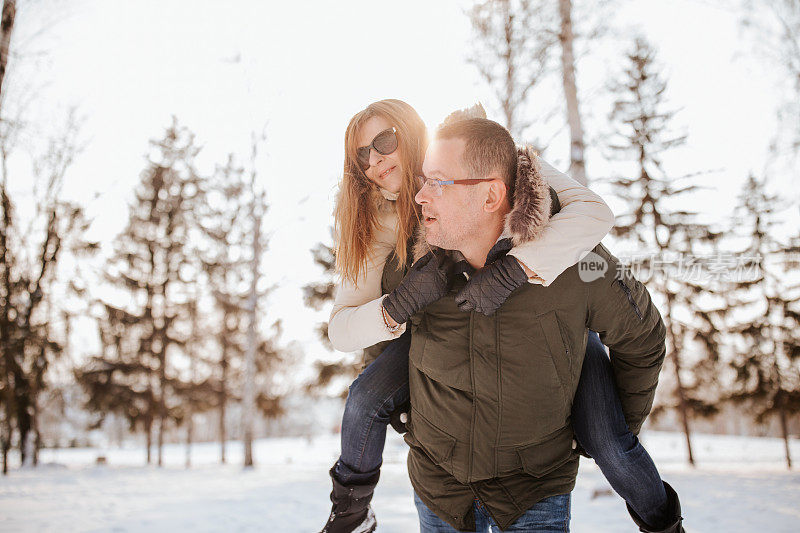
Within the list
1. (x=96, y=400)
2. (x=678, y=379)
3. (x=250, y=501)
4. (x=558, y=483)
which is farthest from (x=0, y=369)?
(x=678, y=379)

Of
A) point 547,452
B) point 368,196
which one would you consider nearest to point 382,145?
point 368,196

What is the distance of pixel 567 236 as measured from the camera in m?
1.50

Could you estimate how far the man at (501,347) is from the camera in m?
1.55

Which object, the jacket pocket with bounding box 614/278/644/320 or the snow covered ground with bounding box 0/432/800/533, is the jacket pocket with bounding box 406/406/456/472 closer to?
the jacket pocket with bounding box 614/278/644/320

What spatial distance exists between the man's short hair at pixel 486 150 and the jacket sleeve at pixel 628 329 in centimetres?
40

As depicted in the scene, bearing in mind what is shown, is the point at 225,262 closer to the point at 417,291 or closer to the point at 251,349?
the point at 251,349

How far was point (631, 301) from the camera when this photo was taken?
5.11ft

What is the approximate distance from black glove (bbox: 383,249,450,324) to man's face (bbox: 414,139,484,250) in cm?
11

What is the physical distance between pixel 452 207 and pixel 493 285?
0.32 metres

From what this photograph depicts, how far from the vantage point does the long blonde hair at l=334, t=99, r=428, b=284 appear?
186 cm

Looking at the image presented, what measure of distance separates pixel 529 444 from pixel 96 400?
56.8 ft

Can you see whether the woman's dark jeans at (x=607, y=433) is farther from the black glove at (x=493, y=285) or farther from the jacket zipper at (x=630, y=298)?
→ the black glove at (x=493, y=285)

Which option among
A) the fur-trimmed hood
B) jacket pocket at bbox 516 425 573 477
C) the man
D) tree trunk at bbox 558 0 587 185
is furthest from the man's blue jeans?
tree trunk at bbox 558 0 587 185

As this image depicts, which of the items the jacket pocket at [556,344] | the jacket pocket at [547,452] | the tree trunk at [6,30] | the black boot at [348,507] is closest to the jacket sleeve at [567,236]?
the jacket pocket at [556,344]
